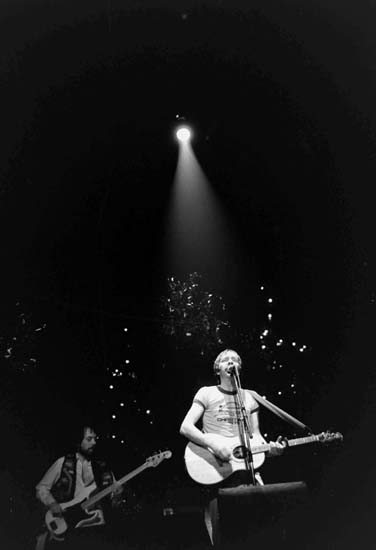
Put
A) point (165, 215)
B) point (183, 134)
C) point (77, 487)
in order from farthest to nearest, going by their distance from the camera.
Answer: point (165, 215) → point (183, 134) → point (77, 487)

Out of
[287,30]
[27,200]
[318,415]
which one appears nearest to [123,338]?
[27,200]

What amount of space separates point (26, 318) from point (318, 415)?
362 cm

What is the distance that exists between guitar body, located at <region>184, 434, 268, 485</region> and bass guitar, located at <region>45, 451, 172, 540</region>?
1.27 metres

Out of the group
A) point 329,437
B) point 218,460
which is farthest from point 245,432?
point 329,437

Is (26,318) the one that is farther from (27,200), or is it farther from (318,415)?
(318,415)

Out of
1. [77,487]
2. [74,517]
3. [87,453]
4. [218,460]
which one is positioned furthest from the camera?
[87,453]

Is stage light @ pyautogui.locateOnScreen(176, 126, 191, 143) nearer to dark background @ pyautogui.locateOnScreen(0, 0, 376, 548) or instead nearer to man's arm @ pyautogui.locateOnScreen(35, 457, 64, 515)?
dark background @ pyautogui.locateOnScreen(0, 0, 376, 548)

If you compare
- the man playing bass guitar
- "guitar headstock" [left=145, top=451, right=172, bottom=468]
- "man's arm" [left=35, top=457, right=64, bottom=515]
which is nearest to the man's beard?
the man playing bass guitar

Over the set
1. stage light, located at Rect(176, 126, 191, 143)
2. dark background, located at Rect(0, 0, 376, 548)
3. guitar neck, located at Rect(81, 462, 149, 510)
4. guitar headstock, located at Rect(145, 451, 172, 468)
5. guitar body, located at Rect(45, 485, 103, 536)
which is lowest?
guitar body, located at Rect(45, 485, 103, 536)

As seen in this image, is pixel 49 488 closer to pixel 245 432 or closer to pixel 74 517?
pixel 74 517

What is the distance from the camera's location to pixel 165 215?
7770 mm

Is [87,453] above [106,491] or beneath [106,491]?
above

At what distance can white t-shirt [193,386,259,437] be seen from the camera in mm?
4773

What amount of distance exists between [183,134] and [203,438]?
416cm
